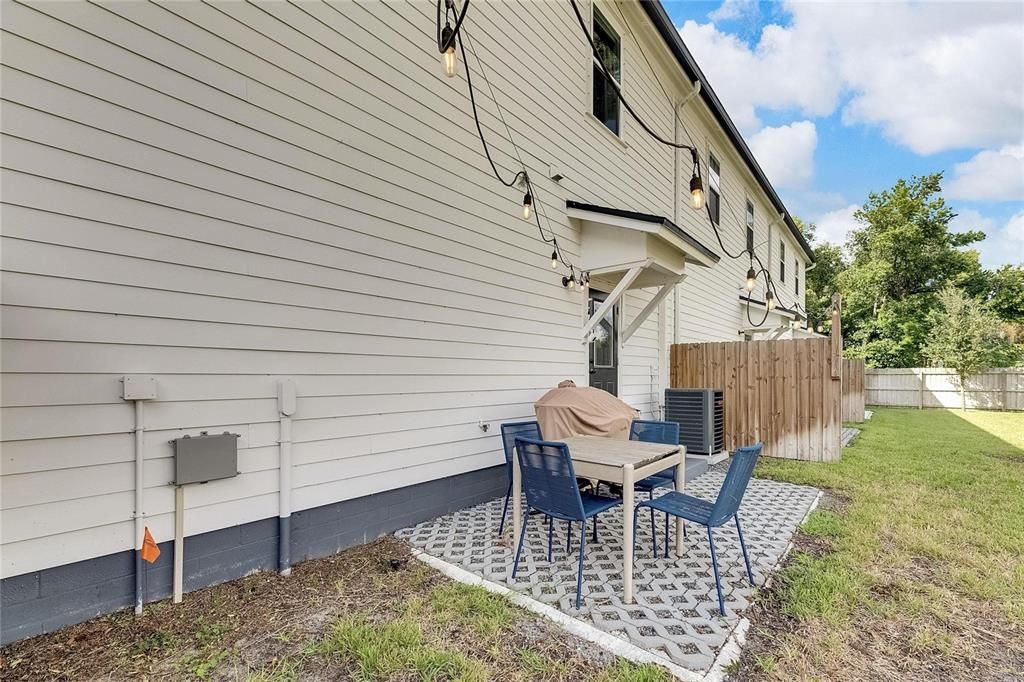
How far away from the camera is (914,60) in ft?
45.4

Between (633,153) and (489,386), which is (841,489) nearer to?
(489,386)

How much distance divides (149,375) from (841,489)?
686cm

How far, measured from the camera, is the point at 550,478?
9.84ft

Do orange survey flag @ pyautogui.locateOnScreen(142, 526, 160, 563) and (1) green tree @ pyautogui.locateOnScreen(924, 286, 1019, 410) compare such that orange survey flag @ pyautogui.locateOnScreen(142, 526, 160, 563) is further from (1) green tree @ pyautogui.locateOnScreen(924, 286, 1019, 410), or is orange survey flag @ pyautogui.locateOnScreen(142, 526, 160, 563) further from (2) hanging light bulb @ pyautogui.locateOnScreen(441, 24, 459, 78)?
(1) green tree @ pyautogui.locateOnScreen(924, 286, 1019, 410)

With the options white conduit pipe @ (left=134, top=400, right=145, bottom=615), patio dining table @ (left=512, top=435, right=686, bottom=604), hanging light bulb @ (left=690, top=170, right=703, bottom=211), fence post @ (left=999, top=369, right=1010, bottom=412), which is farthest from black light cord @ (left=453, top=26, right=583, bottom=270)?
fence post @ (left=999, top=369, right=1010, bottom=412)

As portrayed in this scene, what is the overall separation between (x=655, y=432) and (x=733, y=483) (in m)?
1.56

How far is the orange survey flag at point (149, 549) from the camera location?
250 cm

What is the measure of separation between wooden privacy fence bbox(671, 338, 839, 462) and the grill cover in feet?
13.7

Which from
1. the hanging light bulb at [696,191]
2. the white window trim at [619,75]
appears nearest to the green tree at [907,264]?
the white window trim at [619,75]

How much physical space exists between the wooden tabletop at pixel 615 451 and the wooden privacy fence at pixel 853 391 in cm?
1184

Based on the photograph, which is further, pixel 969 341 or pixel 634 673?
pixel 969 341

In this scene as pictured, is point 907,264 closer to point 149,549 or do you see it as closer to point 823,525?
point 823,525

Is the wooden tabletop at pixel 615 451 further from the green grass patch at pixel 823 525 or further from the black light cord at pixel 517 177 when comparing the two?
the black light cord at pixel 517 177

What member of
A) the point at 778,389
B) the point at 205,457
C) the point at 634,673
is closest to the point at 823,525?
the point at 634,673
